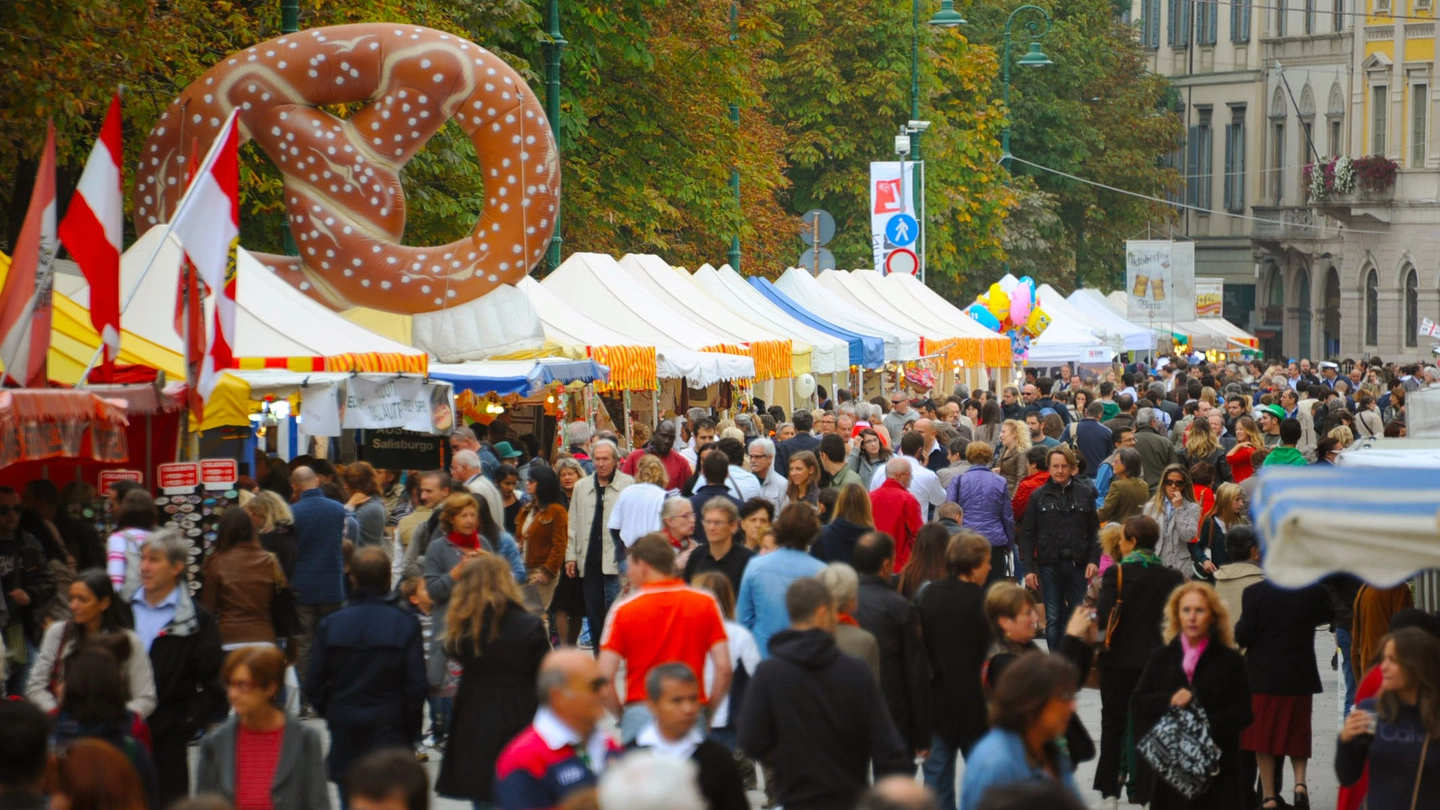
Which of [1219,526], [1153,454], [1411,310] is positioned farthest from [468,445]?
[1411,310]

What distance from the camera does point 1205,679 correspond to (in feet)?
27.0

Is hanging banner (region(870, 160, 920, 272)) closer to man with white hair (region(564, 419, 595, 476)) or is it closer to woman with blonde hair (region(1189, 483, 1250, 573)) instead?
man with white hair (region(564, 419, 595, 476))

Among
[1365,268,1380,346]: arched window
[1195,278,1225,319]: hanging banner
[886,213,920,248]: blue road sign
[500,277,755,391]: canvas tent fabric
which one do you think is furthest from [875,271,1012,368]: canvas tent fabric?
[1365,268,1380,346]: arched window

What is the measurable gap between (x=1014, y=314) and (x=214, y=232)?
26528 millimetres

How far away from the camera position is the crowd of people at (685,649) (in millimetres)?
5902

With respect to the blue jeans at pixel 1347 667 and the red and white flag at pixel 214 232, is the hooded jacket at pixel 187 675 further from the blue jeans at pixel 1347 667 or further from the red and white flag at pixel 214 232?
the blue jeans at pixel 1347 667

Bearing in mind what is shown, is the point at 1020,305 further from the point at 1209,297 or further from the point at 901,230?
the point at 1209,297

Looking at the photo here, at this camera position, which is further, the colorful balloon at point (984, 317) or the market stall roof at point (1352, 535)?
the colorful balloon at point (984, 317)

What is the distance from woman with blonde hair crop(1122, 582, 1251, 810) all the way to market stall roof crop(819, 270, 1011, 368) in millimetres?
22999

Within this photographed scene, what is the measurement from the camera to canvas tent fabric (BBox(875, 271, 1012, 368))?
3378 cm

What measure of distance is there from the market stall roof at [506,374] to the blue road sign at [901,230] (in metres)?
15.3

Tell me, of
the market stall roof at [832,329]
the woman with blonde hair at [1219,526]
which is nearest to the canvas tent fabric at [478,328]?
the woman with blonde hair at [1219,526]

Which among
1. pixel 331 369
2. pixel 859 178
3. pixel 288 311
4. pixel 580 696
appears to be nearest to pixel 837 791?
pixel 580 696

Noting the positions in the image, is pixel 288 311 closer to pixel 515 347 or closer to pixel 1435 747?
pixel 515 347
